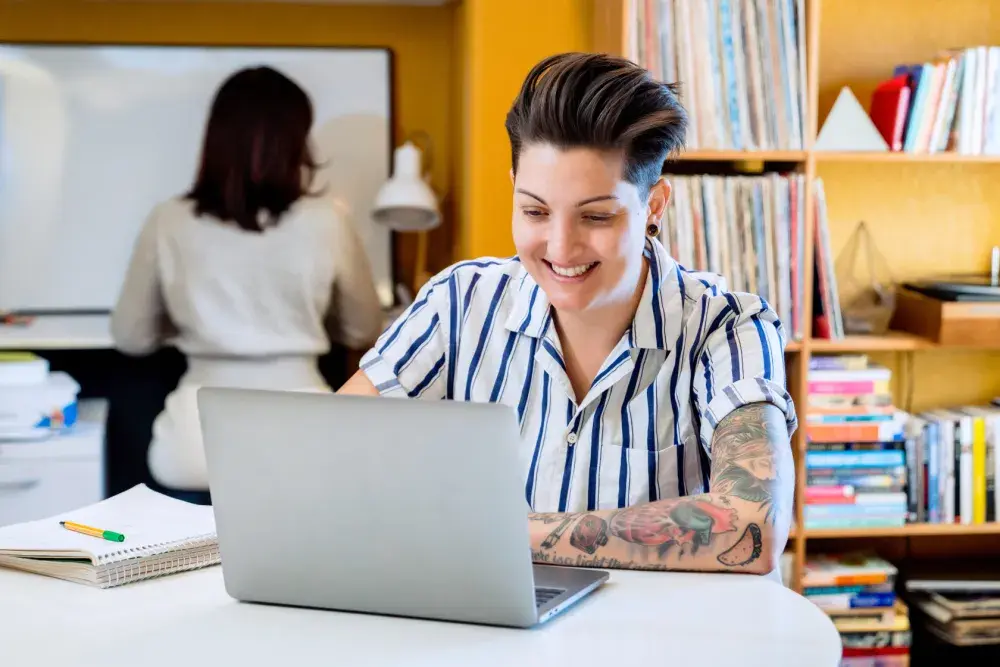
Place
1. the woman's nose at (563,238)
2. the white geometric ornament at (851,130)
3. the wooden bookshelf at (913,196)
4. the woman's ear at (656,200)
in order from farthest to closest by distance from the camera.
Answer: the wooden bookshelf at (913,196)
the white geometric ornament at (851,130)
the woman's ear at (656,200)
the woman's nose at (563,238)

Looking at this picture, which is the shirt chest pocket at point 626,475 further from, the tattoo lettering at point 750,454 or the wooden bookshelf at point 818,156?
the wooden bookshelf at point 818,156

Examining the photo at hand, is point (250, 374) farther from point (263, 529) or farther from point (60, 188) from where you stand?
point (263, 529)

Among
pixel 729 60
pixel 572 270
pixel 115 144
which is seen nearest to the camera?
pixel 572 270

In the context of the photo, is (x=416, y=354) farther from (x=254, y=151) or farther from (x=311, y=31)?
(x=311, y=31)

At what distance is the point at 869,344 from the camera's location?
2.78 m

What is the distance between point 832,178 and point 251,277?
4.93ft

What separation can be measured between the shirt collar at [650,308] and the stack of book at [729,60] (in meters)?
0.99

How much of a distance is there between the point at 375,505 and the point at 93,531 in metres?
0.43

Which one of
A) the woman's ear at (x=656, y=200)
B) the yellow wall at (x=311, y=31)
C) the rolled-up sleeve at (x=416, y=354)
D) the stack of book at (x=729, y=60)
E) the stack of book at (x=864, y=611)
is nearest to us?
the woman's ear at (x=656, y=200)

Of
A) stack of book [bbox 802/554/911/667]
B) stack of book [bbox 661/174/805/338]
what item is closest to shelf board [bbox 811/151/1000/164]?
stack of book [bbox 661/174/805/338]

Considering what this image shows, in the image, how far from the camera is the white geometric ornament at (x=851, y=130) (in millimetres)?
2764

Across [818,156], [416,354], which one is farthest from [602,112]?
[818,156]

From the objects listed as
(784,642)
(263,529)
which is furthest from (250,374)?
(784,642)

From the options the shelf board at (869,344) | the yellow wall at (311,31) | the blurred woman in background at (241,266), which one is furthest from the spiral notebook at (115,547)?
the yellow wall at (311,31)
